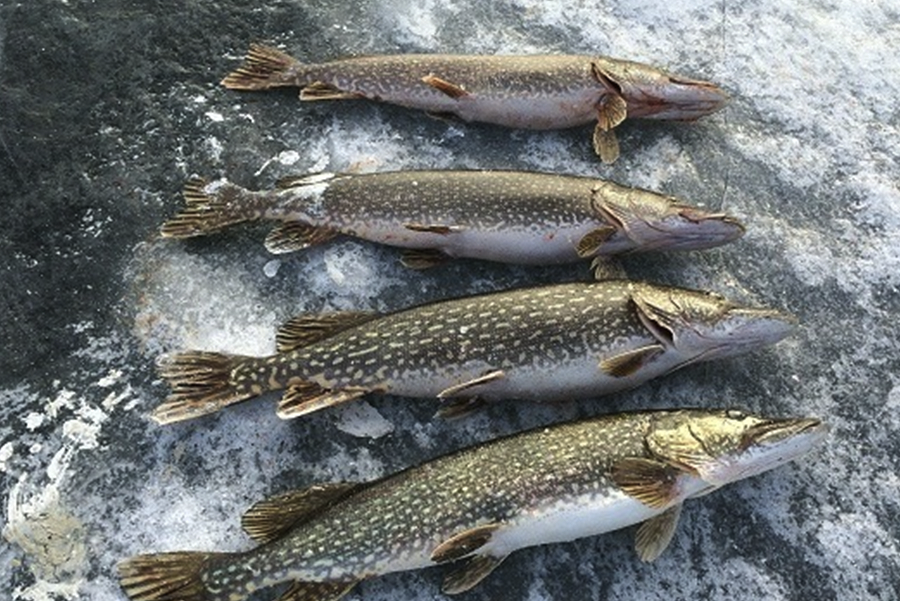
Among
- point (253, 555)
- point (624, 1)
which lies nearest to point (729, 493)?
point (253, 555)

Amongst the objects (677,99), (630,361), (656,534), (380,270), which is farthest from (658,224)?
(656,534)

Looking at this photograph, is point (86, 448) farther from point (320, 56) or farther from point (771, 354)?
A: point (771, 354)

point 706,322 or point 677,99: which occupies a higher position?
point 677,99

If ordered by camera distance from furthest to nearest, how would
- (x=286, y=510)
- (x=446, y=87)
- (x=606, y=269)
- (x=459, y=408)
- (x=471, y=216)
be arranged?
1. (x=446, y=87)
2. (x=471, y=216)
3. (x=606, y=269)
4. (x=459, y=408)
5. (x=286, y=510)

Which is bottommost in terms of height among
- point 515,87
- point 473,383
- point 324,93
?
point 473,383

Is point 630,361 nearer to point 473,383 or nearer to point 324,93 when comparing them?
point 473,383
